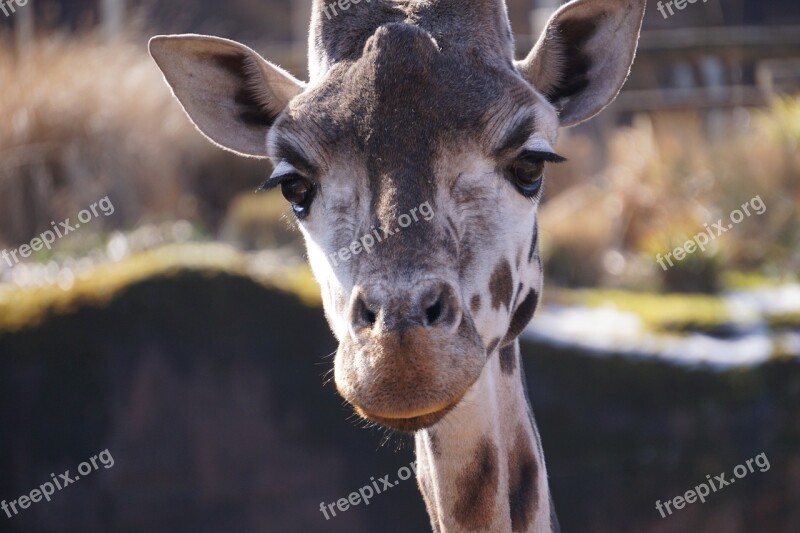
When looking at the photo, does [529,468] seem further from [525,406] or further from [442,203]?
[442,203]

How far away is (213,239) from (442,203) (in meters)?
10.6

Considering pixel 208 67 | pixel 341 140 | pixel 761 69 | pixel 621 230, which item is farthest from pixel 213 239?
pixel 761 69

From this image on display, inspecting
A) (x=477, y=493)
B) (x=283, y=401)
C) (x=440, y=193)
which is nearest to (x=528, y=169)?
(x=440, y=193)

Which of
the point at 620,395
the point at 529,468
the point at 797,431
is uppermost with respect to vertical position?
the point at 529,468

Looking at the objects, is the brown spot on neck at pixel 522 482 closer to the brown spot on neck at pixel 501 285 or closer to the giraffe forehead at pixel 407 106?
the brown spot on neck at pixel 501 285

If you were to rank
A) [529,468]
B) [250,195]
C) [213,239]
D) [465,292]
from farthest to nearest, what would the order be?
[250,195]
[213,239]
[529,468]
[465,292]

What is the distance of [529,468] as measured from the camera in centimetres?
438

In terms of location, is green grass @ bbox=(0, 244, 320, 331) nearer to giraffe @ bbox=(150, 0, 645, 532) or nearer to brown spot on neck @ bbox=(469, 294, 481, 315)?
giraffe @ bbox=(150, 0, 645, 532)

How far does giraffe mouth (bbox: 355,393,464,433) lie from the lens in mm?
3309

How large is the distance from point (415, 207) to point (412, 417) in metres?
0.76

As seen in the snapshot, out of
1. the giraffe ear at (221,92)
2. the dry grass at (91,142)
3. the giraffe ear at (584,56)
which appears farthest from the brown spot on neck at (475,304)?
the dry grass at (91,142)

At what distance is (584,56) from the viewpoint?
452 centimetres

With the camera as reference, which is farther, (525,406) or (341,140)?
(525,406)

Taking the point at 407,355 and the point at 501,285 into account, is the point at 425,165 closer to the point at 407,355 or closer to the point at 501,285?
the point at 501,285
